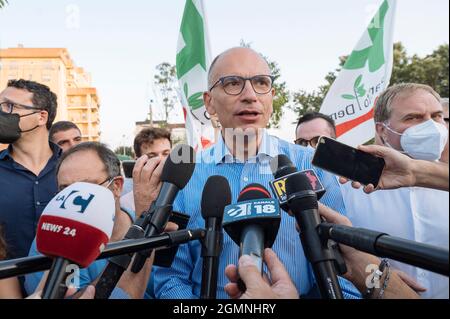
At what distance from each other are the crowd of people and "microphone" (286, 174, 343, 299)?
10cm

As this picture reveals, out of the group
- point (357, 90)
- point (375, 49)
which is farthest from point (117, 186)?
point (375, 49)

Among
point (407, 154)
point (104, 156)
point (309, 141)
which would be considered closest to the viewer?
point (407, 154)

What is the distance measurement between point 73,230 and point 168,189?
37cm

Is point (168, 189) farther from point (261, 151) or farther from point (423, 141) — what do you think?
point (423, 141)

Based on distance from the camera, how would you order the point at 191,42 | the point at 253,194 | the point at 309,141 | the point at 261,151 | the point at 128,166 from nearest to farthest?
the point at 253,194
the point at 261,151
the point at 128,166
the point at 309,141
the point at 191,42

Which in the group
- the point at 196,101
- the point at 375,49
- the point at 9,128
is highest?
the point at 375,49

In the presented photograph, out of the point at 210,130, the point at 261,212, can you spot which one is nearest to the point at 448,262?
the point at 261,212

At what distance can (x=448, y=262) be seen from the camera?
688mm

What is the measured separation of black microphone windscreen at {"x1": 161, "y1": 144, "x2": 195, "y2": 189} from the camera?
1.34 m

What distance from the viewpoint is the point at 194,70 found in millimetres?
4855

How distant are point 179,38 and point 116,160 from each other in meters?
3.22

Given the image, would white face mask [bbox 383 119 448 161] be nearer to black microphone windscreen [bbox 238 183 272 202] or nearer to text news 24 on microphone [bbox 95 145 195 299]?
black microphone windscreen [bbox 238 183 272 202]

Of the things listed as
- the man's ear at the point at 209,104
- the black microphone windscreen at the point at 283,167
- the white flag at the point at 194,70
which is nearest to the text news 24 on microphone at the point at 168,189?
the black microphone windscreen at the point at 283,167

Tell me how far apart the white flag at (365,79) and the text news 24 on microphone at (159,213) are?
3.52m
